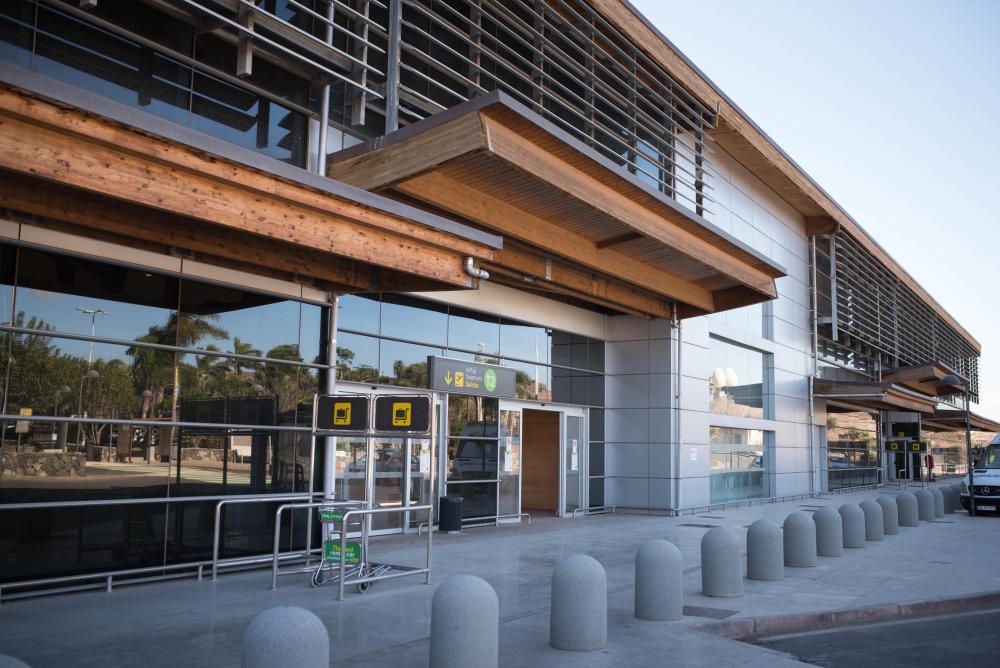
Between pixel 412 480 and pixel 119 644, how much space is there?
8595 mm

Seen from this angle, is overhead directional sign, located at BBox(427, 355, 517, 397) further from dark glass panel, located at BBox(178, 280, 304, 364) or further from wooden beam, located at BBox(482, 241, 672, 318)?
dark glass panel, located at BBox(178, 280, 304, 364)

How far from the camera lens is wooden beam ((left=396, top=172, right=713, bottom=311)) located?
1187 cm

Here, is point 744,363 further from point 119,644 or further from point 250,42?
point 119,644

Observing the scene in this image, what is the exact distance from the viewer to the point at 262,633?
4.86m

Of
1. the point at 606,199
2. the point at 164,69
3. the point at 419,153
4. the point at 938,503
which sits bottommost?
the point at 938,503

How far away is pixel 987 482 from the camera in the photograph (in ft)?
76.3

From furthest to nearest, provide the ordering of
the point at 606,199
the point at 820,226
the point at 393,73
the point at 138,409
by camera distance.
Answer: the point at 820,226 → the point at 606,199 → the point at 393,73 → the point at 138,409

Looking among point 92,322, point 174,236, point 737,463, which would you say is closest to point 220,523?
point 92,322

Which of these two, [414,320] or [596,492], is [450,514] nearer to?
[414,320]

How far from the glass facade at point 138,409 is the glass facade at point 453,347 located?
182 centimetres

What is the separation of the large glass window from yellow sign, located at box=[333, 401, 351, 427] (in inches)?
599

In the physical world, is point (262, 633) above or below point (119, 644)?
above

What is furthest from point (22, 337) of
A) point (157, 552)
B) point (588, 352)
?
point (588, 352)

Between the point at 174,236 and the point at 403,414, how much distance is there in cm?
350
